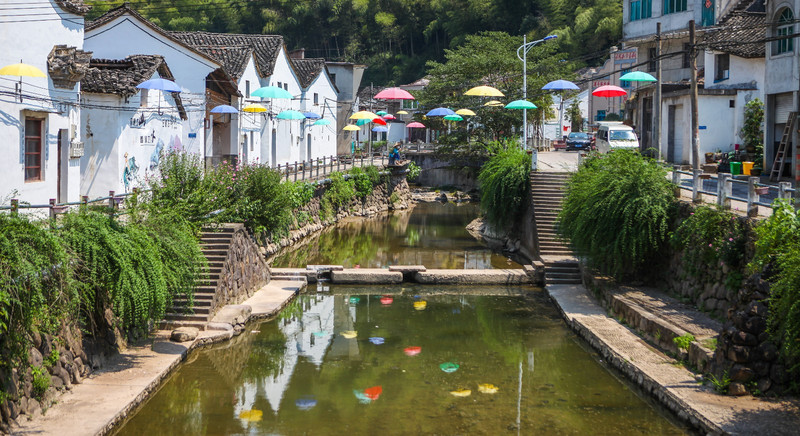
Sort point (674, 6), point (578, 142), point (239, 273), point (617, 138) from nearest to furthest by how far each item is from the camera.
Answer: point (239, 273)
point (617, 138)
point (674, 6)
point (578, 142)

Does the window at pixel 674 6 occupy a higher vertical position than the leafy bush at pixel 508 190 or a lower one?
higher

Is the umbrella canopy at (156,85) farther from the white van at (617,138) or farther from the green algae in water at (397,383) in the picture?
the white van at (617,138)

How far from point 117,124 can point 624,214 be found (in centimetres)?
1520

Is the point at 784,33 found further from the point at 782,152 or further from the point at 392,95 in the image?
the point at 392,95

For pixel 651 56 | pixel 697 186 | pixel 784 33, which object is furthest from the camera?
pixel 651 56

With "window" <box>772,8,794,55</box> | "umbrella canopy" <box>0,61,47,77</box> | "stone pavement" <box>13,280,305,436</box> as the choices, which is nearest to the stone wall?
"stone pavement" <box>13,280,305,436</box>

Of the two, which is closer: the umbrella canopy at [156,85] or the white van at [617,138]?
the umbrella canopy at [156,85]

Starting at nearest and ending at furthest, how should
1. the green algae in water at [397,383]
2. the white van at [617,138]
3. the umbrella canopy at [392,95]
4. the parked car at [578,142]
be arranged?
1. the green algae in water at [397,383]
2. the white van at [617,138]
3. the umbrella canopy at [392,95]
4. the parked car at [578,142]

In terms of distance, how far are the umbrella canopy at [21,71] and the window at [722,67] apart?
28.5 meters

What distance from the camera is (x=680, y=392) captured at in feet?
43.7

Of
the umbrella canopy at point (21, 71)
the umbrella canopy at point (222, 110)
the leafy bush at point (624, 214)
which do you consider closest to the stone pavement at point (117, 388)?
the umbrella canopy at point (21, 71)

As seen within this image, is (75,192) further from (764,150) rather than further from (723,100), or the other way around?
(723,100)

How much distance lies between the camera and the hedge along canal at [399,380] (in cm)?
1309

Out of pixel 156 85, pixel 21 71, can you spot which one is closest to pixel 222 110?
pixel 156 85
